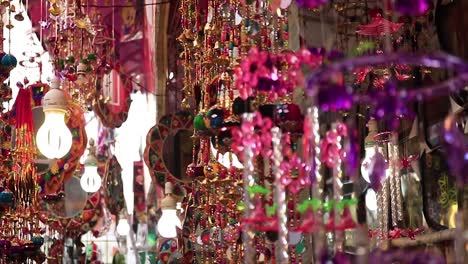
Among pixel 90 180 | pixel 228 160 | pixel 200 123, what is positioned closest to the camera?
pixel 200 123

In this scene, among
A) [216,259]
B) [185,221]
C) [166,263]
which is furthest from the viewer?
[166,263]

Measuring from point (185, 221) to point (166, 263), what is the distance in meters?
3.15

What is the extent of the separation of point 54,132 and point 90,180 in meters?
4.84

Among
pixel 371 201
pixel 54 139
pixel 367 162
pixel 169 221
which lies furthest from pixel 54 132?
pixel 169 221

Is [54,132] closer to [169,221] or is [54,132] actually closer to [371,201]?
[371,201]

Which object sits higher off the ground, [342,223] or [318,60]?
[318,60]

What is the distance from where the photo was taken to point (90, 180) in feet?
38.7

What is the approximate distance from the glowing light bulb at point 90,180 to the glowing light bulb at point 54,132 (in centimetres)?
427

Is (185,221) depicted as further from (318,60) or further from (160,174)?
(318,60)

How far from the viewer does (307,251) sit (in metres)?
5.90

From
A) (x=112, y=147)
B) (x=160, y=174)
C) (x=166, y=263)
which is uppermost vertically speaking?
(x=112, y=147)

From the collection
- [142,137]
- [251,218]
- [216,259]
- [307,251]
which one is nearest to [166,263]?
[142,137]

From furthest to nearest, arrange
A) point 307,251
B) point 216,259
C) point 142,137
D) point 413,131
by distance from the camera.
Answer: point 142,137
point 216,259
point 307,251
point 413,131

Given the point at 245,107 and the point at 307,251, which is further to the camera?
the point at 307,251
